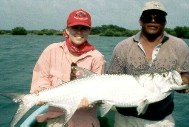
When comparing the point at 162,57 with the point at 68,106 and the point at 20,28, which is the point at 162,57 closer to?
the point at 68,106

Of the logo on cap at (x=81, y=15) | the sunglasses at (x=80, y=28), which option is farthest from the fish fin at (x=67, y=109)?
the logo on cap at (x=81, y=15)

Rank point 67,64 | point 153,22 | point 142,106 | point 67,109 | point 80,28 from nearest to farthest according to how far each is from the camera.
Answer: point 142,106
point 153,22
point 67,109
point 80,28
point 67,64

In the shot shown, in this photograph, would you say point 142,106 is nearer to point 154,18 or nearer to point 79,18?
point 154,18

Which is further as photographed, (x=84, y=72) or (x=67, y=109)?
(x=67, y=109)

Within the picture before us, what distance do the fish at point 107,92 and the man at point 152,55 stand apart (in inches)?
10.6

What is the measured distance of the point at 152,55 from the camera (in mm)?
4562

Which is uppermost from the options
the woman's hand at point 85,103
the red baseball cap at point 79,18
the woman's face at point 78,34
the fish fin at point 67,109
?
the red baseball cap at point 79,18

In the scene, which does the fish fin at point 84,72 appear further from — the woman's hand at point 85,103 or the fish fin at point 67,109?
the fish fin at point 67,109

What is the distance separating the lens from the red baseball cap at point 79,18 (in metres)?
4.66

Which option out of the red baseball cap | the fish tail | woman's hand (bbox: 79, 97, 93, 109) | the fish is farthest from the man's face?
the fish tail

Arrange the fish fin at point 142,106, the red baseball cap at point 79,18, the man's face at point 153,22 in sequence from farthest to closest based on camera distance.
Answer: the red baseball cap at point 79,18, the man's face at point 153,22, the fish fin at point 142,106

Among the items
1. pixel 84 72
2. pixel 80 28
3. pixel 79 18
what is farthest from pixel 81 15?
pixel 84 72

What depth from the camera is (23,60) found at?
23.9 meters

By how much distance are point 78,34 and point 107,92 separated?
90 cm
